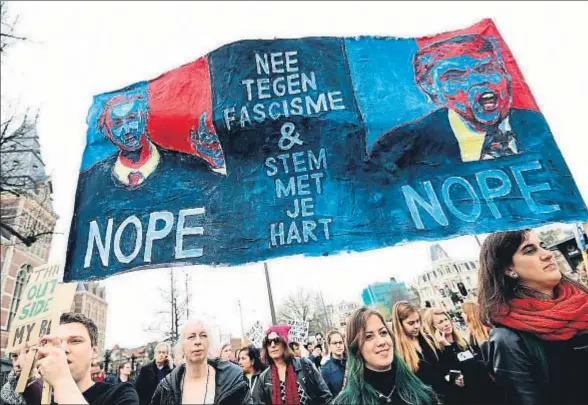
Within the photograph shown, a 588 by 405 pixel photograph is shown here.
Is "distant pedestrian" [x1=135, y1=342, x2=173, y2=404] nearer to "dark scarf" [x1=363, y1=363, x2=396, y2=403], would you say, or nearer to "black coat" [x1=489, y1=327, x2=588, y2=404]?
"dark scarf" [x1=363, y1=363, x2=396, y2=403]

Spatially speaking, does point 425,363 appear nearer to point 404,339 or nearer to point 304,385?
point 404,339

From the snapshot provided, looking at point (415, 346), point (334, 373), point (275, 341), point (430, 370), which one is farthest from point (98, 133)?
point (430, 370)

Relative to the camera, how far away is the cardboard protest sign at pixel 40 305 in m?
2.67

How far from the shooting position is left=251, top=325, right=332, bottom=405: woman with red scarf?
2832 mm

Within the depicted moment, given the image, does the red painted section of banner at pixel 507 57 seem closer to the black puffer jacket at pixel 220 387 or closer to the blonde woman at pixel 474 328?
→ the blonde woman at pixel 474 328

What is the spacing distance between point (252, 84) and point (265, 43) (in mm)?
505

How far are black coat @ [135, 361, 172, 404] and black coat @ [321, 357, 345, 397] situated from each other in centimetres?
154

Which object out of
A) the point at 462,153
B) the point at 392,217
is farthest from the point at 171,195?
the point at 462,153

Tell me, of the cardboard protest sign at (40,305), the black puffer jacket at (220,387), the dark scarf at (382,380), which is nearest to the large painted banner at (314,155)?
the cardboard protest sign at (40,305)

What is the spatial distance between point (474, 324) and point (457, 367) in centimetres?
94

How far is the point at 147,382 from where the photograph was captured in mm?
3250

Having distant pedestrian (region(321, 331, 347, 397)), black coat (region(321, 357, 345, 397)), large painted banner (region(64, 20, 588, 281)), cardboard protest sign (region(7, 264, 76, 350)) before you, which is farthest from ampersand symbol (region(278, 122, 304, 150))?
black coat (region(321, 357, 345, 397))

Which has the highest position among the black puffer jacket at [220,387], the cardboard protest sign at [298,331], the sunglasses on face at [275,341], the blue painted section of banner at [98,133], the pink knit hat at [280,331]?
the blue painted section of banner at [98,133]

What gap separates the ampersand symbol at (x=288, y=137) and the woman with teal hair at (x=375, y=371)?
4.84 ft
